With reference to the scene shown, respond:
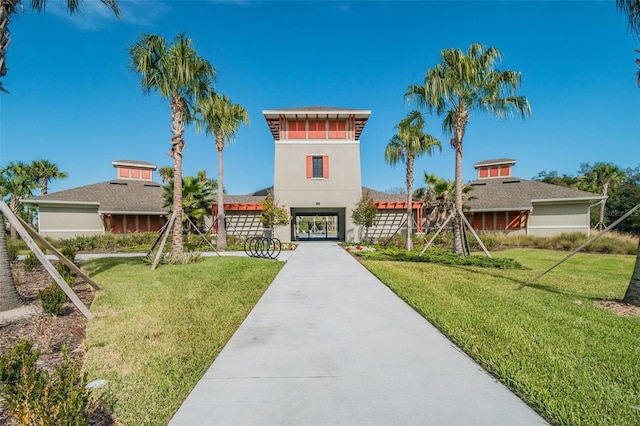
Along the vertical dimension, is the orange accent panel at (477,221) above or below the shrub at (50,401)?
above

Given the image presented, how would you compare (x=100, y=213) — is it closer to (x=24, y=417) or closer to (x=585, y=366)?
(x=24, y=417)

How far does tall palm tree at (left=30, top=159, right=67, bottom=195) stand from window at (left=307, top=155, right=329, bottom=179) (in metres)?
27.5

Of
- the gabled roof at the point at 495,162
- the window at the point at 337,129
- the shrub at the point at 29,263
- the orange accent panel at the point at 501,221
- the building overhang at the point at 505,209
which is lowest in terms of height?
the shrub at the point at 29,263

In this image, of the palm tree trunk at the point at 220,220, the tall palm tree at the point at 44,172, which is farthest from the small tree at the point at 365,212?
the tall palm tree at the point at 44,172

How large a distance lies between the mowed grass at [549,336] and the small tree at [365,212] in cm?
1212

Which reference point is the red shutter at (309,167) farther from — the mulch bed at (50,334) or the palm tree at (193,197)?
the mulch bed at (50,334)

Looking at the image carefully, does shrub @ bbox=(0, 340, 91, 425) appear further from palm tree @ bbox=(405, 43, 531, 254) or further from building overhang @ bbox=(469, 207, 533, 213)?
building overhang @ bbox=(469, 207, 533, 213)

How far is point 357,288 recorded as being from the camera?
7531mm

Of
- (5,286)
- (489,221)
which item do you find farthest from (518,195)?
(5,286)

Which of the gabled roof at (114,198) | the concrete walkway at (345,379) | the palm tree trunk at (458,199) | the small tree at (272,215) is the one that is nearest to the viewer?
the concrete walkway at (345,379)

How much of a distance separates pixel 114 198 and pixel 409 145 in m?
24.2

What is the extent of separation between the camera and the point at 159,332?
4574 millimetres

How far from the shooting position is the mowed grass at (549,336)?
276 centimetres

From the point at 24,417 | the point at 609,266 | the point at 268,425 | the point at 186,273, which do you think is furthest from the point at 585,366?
the point at 609,266
